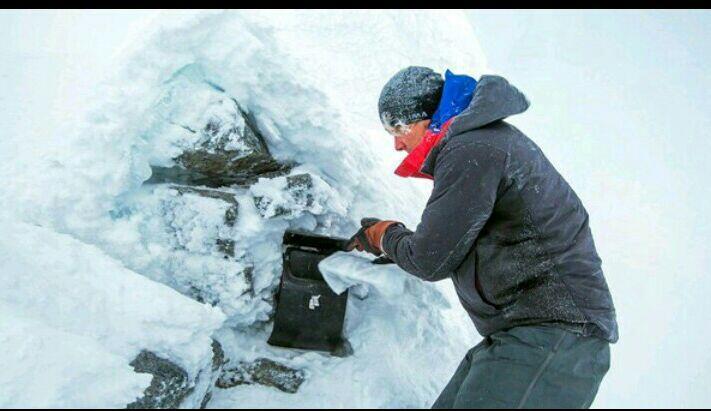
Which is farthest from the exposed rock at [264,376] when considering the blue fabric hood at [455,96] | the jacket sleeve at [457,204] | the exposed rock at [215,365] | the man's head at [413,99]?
the blue fabric hood at [455,96]

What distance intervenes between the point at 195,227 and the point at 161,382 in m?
0.77

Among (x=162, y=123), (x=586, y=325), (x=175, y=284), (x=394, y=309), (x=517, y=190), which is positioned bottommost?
(x=394, y=309)

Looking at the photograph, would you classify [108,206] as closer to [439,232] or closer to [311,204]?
[311,204]

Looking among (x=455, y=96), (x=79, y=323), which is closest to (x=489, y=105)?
(x=455, y=96)

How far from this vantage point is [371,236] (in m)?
1.94

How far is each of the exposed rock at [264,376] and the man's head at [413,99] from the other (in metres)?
1.37

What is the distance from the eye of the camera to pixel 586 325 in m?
1.52

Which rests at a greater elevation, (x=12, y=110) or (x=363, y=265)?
(x=12, y=110)

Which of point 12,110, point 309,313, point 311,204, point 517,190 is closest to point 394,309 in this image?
point 309,313

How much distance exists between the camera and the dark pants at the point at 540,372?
4.80 ft

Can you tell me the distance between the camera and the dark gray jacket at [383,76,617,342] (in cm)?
146

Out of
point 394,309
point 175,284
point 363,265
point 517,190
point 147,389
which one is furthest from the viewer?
point 394,309

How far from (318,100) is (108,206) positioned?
3.96ft

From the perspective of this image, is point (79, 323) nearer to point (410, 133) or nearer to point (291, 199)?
point (291, 199)
